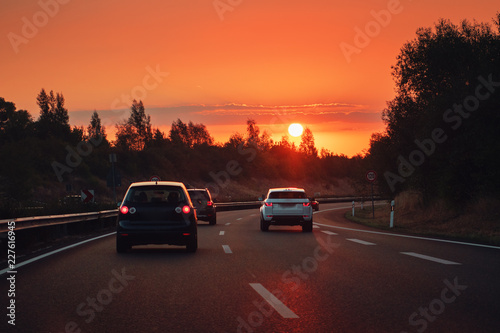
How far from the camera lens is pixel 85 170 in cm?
8225

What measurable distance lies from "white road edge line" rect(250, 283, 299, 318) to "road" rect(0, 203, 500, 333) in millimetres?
13

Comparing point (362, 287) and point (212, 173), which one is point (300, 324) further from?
point (212, 173)

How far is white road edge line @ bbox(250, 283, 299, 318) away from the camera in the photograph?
6.81 meters

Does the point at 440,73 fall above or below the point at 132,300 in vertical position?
above

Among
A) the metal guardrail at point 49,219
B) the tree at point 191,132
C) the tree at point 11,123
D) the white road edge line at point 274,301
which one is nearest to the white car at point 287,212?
the metal guardrail at point 49,219

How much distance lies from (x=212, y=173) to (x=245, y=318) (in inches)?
4246

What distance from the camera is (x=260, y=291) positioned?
8.41 meters

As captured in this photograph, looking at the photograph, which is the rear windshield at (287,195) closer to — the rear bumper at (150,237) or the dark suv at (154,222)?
the dark suv at (154,222)

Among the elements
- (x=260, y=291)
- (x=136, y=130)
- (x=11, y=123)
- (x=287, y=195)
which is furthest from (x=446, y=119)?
(x=136, y=130)

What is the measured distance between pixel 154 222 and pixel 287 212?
9.39m

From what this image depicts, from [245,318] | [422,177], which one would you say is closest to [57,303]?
[245,318]

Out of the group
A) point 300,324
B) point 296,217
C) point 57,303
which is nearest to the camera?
point 300,324

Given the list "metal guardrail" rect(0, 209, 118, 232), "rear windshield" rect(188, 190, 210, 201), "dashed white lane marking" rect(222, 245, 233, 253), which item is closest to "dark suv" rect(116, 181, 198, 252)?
"dashed white lane marking" rect(222, 245, 233, 253)

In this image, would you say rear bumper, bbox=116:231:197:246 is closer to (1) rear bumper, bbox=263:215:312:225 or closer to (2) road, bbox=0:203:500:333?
(2) road, bbox=0:203:500:333
